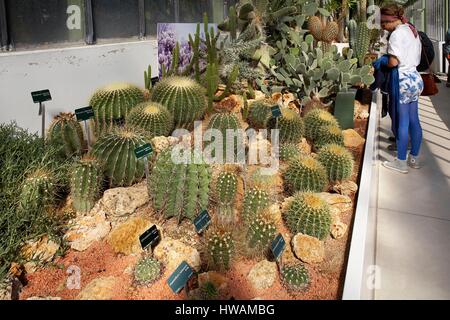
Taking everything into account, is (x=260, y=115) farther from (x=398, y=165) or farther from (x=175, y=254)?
(x=175, y=254)

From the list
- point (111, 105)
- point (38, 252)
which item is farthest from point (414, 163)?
point (38, 252)

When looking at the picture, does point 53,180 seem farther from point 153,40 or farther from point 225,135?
point 153,40

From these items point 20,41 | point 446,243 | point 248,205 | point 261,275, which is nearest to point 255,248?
point 261,275

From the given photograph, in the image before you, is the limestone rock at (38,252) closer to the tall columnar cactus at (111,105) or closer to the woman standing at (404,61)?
the tall columnar cactus at (111,105)

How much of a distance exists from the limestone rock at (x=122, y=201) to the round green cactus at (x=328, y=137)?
7.02 ft

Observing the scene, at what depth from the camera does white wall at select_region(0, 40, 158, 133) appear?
11.4 feet

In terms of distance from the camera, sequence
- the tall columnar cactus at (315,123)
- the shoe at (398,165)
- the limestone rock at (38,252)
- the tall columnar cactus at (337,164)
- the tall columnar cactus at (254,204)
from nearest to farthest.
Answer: the limestone rock at (38,252)
the tall columnar cactus at (254,204)
the tall columnar cactus at (337,164)
the shoe at (398,165)
the tall columnar cactus at (315,123)

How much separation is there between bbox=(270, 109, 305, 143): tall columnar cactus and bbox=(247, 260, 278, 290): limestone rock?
1.96m

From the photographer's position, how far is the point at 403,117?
12.7ft

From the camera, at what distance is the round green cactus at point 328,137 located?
4.20 meters

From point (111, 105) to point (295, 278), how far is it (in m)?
2.64

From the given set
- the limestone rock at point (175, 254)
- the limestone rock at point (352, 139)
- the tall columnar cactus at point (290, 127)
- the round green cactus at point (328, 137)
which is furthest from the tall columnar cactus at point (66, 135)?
the limestone rock at point (352, 139)

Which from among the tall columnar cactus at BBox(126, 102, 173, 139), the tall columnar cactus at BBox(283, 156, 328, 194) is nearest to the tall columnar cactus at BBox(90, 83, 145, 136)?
the tall columnar cactus at BBox(126, 102, 173, 139)

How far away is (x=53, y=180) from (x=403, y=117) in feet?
10.9
